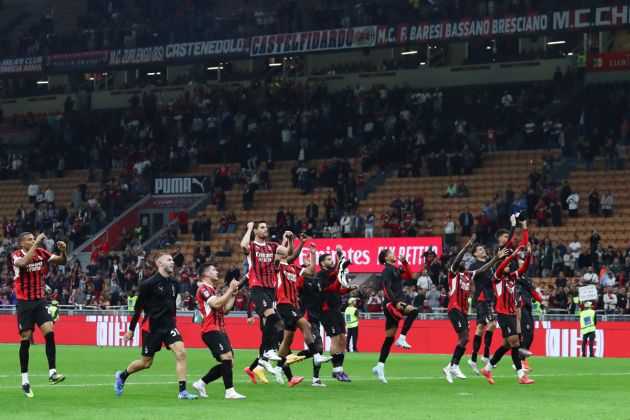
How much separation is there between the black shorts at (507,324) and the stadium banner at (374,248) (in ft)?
64.8

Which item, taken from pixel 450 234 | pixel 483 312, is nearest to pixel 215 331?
pixel 483 312

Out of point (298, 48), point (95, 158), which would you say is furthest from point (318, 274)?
point (95, 158)

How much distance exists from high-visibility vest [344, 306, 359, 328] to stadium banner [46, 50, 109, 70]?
2414cm

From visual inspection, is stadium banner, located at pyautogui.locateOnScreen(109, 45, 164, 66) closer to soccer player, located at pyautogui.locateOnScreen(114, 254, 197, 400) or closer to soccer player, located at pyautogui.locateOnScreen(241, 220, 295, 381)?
soccer player, located at pyautogui.locateOnScreen(241, 220, 295, 381)

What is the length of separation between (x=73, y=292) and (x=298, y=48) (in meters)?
13.5

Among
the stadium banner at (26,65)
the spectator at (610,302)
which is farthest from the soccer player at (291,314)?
the stadium banner at (26,65)

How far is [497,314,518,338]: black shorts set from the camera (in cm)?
2375

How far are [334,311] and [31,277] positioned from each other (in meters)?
6.09

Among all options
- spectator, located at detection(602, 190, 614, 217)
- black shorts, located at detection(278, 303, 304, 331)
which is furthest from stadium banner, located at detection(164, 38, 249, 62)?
black shorts, located at detection(278, 303, 304, 331)

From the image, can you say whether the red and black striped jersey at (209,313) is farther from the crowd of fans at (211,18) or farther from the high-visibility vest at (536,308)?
the crowd of fans at (211,18)

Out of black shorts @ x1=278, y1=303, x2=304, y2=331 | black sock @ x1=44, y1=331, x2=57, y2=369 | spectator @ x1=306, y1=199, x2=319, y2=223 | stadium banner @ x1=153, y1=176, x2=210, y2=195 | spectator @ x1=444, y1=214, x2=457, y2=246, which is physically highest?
stadium banner @ x1=153, y1=176, x2=210, y2=195

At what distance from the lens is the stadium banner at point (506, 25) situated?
4653 centimetres

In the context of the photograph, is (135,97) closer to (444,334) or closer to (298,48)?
(298,48)

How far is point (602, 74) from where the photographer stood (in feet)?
171
